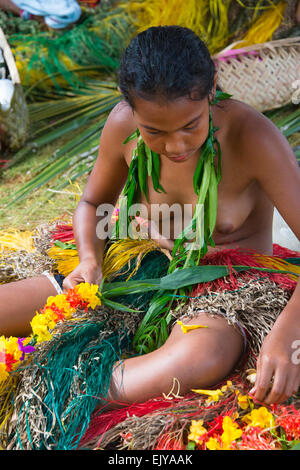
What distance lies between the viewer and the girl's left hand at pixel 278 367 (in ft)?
4.09

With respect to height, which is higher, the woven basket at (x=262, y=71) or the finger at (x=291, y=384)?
the woven basket at (x=262, y=71)

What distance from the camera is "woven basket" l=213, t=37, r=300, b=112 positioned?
2977 millimetres

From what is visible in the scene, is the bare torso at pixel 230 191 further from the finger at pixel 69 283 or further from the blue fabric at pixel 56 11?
the blue fabric at pixel 56 11

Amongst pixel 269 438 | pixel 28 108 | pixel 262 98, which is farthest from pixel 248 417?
pixel 28 108

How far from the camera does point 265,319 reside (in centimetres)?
142

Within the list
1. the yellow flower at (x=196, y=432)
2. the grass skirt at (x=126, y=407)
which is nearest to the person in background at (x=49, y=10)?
the grass skirt at (x=126, y=407)

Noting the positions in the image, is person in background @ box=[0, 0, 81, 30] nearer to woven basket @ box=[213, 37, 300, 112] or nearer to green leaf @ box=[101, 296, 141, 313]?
woven basket @ box=[213, 37, 300, 112]

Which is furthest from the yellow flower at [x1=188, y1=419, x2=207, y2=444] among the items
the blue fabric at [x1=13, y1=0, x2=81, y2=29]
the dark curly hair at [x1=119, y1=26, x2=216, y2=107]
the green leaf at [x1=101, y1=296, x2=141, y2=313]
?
the blue fabric at [x1=13, y1=0, x2=81, y2=29]

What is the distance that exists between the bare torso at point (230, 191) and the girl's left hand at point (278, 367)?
0.37 m

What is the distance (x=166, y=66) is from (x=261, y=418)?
0.81m

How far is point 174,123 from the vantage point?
1215 mm

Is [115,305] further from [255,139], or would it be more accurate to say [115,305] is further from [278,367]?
[255,139]

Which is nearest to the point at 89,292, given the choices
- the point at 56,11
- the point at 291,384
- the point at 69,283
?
the point at 69,283

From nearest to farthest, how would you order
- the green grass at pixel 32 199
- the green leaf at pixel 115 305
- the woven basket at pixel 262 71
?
the green leaf at pixel 115 305 < the green grass at pixel 32 199 < the woven basket at pixel 262 71
